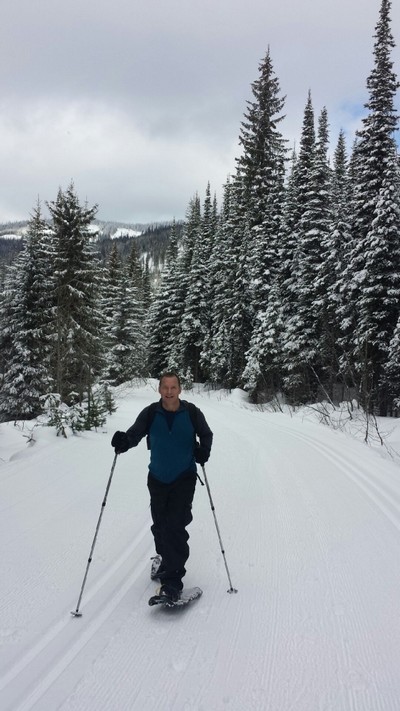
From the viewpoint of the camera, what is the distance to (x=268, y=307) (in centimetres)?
2592

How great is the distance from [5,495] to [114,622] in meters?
3.53

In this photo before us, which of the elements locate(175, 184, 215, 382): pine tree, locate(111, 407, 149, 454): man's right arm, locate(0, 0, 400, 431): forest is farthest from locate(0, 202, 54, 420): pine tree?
locate(111, 407, 149, 454): man's right arm

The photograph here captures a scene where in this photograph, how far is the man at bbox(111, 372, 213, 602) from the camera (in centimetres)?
375

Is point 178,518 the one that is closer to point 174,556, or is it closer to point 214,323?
point 174,556

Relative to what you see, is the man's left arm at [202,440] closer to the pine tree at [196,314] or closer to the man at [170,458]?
the man at [170,458]

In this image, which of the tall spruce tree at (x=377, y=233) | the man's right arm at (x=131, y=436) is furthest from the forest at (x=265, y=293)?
the man's right arm at (x=131, y=436)

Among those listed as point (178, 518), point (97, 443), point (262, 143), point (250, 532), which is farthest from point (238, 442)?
point (262, 143)

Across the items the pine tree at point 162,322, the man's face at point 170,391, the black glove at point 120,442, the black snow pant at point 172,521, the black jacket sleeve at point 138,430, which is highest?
the pine tree at point 162,322

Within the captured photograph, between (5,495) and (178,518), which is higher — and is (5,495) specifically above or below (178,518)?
below

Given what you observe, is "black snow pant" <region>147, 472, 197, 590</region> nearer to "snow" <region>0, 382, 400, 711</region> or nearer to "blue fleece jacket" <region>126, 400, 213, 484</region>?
"blue fleece jacket" <region>126, 400, 213, 484</region>

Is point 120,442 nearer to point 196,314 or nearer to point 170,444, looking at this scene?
point 170,444

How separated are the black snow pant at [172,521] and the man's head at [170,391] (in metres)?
0.63

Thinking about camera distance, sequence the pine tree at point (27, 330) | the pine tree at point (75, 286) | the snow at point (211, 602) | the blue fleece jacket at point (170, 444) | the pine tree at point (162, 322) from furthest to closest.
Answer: the pine tree at point (162, 322)
the pine tree at point (27, 330)
the pine tree at point (75, 286)
the blue fleece jacket at point (170, 444)
the snow at point (211, 602)

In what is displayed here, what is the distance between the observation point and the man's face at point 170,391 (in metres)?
3.78
